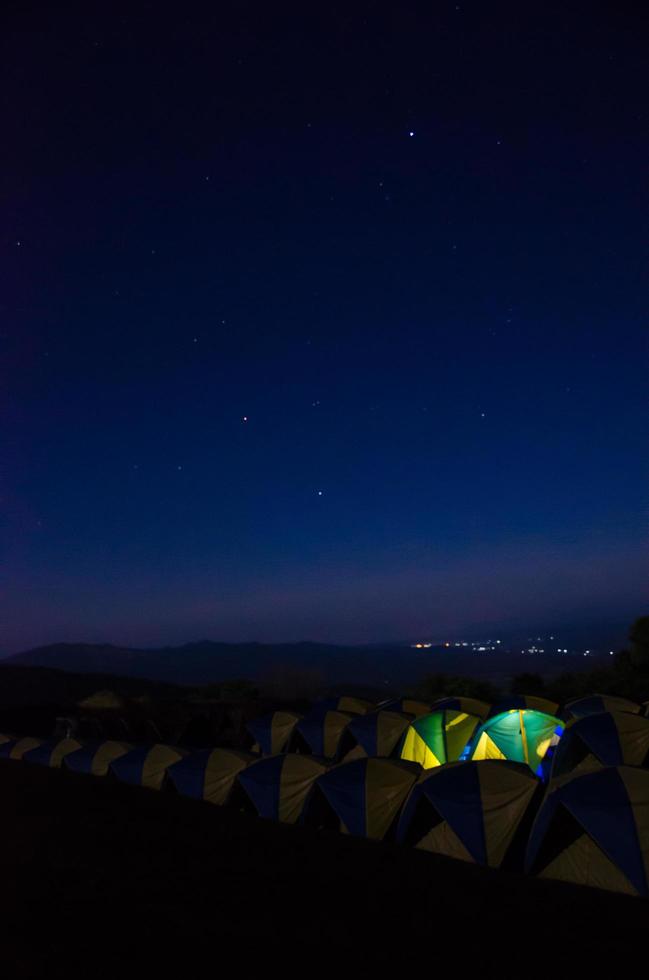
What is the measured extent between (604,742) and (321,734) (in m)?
9.29

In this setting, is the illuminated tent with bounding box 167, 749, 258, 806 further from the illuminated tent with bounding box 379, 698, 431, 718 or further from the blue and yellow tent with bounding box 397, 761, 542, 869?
the illuminated tent with bounding box 379, 698, 431, 718

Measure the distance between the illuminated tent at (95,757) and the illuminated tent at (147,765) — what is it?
2.91 feet

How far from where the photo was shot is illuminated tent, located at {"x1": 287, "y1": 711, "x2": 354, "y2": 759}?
70.3 ft

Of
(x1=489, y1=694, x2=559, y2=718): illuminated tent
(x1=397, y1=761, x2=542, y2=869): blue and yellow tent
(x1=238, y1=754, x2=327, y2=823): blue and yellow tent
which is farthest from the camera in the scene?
(x1=489, y1=694, x2=559, y2=718): illuminated tent

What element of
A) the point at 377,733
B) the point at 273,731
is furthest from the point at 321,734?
the point at 377,733

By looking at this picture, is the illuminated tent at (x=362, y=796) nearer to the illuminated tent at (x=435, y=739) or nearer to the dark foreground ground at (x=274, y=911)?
the dark foreground ground at (x=274, y=911)

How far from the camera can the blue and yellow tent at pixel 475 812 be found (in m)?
10.8

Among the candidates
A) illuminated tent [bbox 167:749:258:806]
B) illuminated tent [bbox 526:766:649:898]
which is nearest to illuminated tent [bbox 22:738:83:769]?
illuminated tent [bbox 167:749:258:806]

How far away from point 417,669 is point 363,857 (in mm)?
135618

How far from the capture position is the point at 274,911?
7.77 metres

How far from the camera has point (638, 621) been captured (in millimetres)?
41938

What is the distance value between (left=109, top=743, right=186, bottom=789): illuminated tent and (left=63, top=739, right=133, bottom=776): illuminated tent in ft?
2.91

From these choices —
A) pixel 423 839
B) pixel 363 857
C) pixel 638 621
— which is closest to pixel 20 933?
pixel 363 857

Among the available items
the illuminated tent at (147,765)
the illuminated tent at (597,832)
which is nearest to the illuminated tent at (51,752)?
the illuminated tent at (147,765)
